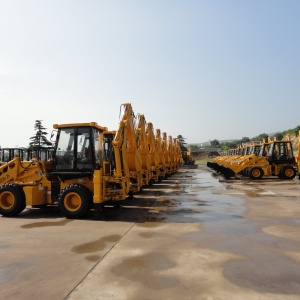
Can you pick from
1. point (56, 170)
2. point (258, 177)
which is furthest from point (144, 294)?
point (258, 177)

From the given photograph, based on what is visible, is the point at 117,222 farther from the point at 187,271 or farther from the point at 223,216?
the point at 187,271

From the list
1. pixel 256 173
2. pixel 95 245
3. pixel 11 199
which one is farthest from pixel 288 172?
pixel 95 245

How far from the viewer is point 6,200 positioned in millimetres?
9523

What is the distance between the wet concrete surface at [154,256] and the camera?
4117 millimetres

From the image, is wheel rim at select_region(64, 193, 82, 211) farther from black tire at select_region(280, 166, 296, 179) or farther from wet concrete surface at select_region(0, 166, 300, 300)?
black tire at select_region(280, 166, 296, 179)

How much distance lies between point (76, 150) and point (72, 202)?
4.63 feet

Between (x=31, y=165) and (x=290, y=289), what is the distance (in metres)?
8.07

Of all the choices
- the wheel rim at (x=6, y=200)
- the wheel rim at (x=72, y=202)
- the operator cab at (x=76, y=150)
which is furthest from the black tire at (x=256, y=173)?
the wheel rim at (x=6, y=200)

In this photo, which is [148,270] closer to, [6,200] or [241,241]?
[241,241]

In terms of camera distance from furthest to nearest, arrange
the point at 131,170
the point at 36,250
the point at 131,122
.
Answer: the point at 131,170 → the point at 131,122 → the point at 36,250

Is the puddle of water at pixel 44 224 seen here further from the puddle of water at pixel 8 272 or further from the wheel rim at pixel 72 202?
the puddle of water at pixel 8 272

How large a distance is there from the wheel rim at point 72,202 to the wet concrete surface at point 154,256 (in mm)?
437

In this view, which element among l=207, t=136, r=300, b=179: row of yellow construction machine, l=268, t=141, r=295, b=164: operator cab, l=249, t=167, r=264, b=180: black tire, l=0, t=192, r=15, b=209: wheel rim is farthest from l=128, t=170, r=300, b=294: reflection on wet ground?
l=268, t=141, r=295, b=164: operator cab

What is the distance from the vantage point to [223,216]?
888 centimetres
